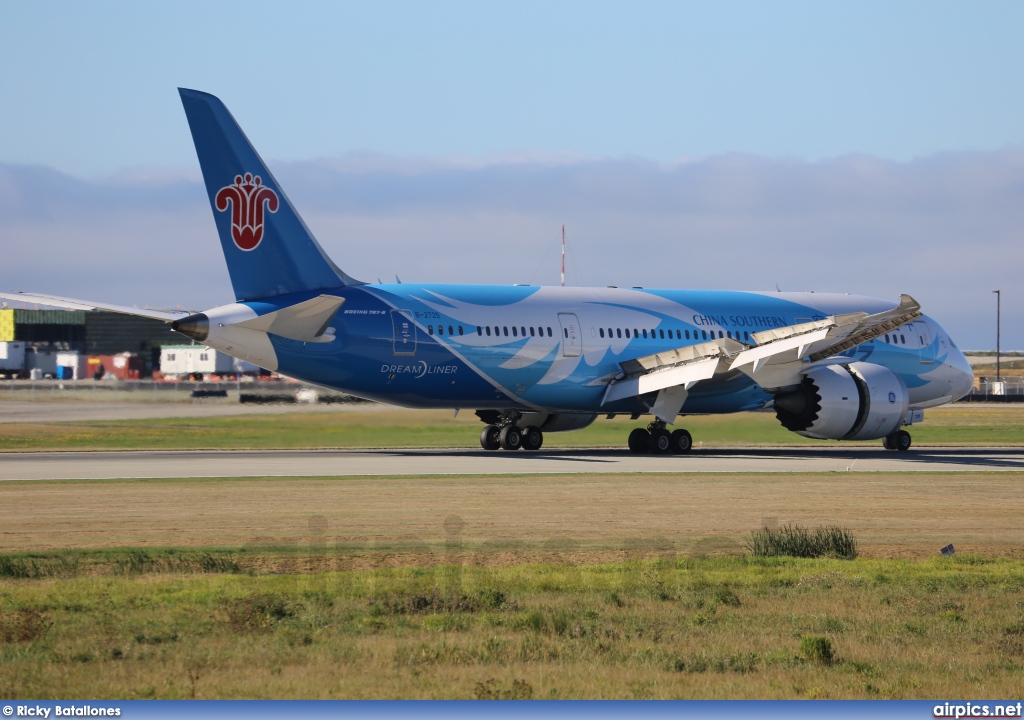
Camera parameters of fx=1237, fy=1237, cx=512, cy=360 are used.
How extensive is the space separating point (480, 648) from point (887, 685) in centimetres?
338

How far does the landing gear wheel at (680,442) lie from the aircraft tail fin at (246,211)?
1223 cm

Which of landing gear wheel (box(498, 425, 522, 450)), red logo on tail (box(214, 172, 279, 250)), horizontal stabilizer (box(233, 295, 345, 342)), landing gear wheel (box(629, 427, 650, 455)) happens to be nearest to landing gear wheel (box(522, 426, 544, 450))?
landing gear wheel (box(498, 425, 522, 450))

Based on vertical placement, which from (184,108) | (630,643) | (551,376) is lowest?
(630,643)

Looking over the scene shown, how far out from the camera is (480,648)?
423 inches

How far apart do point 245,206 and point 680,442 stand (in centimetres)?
1500

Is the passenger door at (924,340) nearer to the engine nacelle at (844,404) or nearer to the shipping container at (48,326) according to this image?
the engine nacelle at (844,404)

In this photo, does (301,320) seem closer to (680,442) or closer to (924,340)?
(680,442)

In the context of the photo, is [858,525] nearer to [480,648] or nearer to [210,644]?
[480,648]

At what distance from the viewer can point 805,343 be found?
3591cm

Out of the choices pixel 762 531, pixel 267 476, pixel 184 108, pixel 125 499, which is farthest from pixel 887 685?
pixel 184 108

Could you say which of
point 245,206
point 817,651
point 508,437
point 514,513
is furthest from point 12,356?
point 817,651

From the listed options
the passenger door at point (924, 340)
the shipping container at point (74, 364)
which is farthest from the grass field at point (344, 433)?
the shipping container at point (74, 364)

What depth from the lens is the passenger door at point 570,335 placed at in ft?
125

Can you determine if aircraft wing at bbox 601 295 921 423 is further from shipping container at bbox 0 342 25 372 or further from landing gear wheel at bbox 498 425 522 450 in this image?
shipping container at bbox 0 342 25 372
